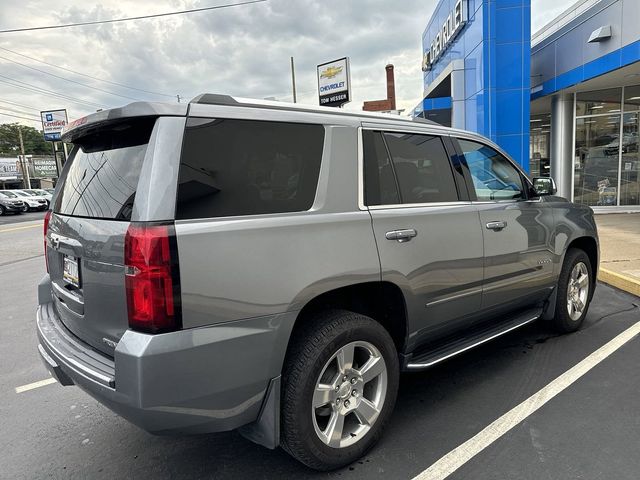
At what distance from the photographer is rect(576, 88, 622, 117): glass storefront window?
13.2 meters

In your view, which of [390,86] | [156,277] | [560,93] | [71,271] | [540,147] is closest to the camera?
[156,277]

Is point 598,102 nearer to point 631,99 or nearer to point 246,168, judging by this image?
point 631,99

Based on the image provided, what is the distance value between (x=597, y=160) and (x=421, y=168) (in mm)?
12711

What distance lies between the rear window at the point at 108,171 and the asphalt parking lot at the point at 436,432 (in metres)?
1.46

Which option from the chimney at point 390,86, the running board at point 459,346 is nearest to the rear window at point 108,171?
the running board at point 459,346

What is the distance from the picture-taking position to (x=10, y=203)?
3058 centimetres

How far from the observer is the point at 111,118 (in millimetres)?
2324

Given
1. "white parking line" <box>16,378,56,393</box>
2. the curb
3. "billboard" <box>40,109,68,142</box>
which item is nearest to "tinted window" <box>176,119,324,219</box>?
"white parking line" <box>16,378,56,393</box>

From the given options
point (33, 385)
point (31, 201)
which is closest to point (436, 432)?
point (33, 385)

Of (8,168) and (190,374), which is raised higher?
(8,168)

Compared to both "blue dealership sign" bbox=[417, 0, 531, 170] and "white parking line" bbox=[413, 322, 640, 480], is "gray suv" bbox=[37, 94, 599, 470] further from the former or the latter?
"blue dealership sign" bbox=[417, 0, 531, 170]

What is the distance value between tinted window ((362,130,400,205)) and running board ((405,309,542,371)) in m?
1.03

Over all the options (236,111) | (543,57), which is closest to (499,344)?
(236,111)

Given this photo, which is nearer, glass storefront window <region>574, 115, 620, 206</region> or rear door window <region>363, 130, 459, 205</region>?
rear door window <region>363, 130, 459, 205</region>
